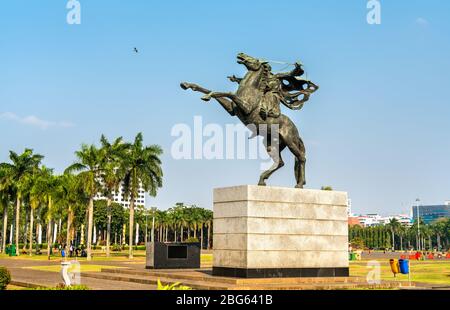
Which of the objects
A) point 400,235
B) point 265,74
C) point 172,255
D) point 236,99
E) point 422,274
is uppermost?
point 265,74

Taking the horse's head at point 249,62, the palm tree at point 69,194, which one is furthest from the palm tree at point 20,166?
the horse's head at point 249,62

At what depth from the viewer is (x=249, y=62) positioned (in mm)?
20797

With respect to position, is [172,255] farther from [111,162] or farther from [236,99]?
[111,162]

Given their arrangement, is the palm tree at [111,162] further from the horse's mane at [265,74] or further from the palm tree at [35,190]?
the horse's mane at [265,74]

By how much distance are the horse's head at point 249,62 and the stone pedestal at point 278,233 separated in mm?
4671

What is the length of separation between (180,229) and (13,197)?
80.4 m

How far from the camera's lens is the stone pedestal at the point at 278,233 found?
61.8 feet

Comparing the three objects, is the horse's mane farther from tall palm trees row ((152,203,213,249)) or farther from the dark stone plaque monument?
tall palm trees row ((152,203,213,249))

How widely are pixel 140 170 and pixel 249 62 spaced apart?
116 ft

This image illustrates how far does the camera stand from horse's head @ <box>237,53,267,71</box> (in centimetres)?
2077

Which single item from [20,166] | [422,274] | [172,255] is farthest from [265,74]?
[20,166]

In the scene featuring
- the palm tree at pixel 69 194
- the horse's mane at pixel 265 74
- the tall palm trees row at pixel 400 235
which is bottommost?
the tall palm trees row at pixel 400 235
